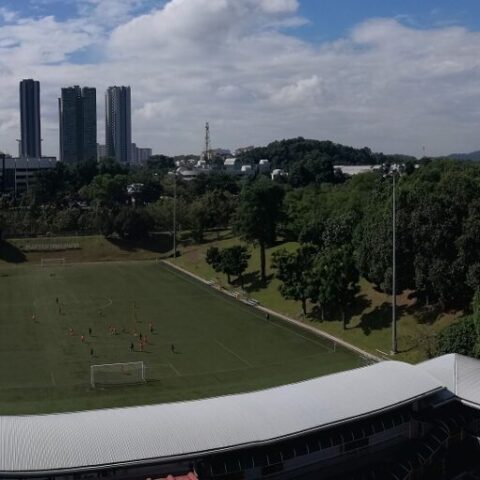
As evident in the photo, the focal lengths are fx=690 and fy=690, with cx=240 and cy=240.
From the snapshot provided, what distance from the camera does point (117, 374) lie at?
3275 cm

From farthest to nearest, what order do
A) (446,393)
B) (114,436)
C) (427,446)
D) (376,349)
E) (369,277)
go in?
1. (369,277)
2. (376,349)
3. (446,393)
4. (427,446)
5. (114,436)

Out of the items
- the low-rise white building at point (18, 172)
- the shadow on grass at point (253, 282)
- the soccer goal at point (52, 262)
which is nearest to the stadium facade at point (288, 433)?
the shadow on grass at point (253, 282)

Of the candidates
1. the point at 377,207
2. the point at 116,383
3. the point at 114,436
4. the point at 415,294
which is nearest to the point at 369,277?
the point at 415,294

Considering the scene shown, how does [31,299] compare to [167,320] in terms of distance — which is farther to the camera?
[31,299]

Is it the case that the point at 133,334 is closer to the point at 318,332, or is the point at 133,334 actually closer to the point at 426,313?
the point at 318,332

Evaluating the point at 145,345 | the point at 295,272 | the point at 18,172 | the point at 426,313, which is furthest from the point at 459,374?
the point at 18,172

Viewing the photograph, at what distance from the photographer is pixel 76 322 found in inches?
1738

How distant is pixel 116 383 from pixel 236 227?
1070 inches

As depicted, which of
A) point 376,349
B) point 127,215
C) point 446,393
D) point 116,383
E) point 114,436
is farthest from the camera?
point 127,215

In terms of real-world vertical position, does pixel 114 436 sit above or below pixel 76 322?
above

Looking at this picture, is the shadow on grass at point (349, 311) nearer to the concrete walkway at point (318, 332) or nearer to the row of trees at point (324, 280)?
the row of trees at point (324, 280)

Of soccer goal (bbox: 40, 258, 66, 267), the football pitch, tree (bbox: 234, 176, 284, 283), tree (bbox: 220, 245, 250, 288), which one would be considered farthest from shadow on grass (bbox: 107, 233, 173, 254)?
tree (bbox: 220, 245, 250, 288)

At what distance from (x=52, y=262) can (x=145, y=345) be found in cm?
3574

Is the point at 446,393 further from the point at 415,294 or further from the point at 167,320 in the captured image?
the point at 167,320
